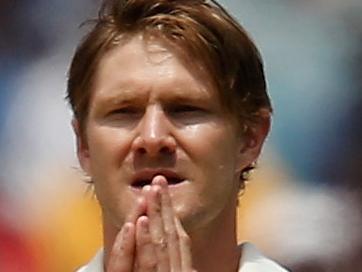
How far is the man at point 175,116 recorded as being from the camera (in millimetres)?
1113

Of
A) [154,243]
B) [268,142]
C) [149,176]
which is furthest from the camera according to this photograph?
[268,142]

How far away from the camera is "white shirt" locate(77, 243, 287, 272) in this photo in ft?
4.00

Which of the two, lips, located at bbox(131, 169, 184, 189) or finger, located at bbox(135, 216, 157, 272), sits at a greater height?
lips, located at bbox(131, 169, 184, 189)

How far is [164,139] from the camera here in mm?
1108

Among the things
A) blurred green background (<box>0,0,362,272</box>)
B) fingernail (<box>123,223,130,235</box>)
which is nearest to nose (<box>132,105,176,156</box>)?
fingernail (<box>123,223,130,235</box>)

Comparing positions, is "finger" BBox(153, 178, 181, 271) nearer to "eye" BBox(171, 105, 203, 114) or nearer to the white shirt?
"eye" BBox(171, 105, 203, 114)

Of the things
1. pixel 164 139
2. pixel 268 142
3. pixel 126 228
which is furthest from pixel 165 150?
pixel 268 142

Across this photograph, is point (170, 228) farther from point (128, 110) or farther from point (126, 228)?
point (128, 110)

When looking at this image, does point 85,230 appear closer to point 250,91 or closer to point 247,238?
point 247,238

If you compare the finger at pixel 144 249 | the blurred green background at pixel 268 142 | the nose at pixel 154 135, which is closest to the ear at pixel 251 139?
the nose at pixel 154 135

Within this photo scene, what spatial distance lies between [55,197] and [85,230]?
0.24 ft

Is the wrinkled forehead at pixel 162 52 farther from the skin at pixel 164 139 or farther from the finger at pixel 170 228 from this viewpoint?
the finger at pixel 170 228

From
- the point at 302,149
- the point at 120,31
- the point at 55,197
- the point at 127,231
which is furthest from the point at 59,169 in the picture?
the point at 127,231

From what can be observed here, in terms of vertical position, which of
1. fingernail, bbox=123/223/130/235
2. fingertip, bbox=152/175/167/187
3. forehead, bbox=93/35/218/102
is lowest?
fingernail, bbox=123/223/130/235
